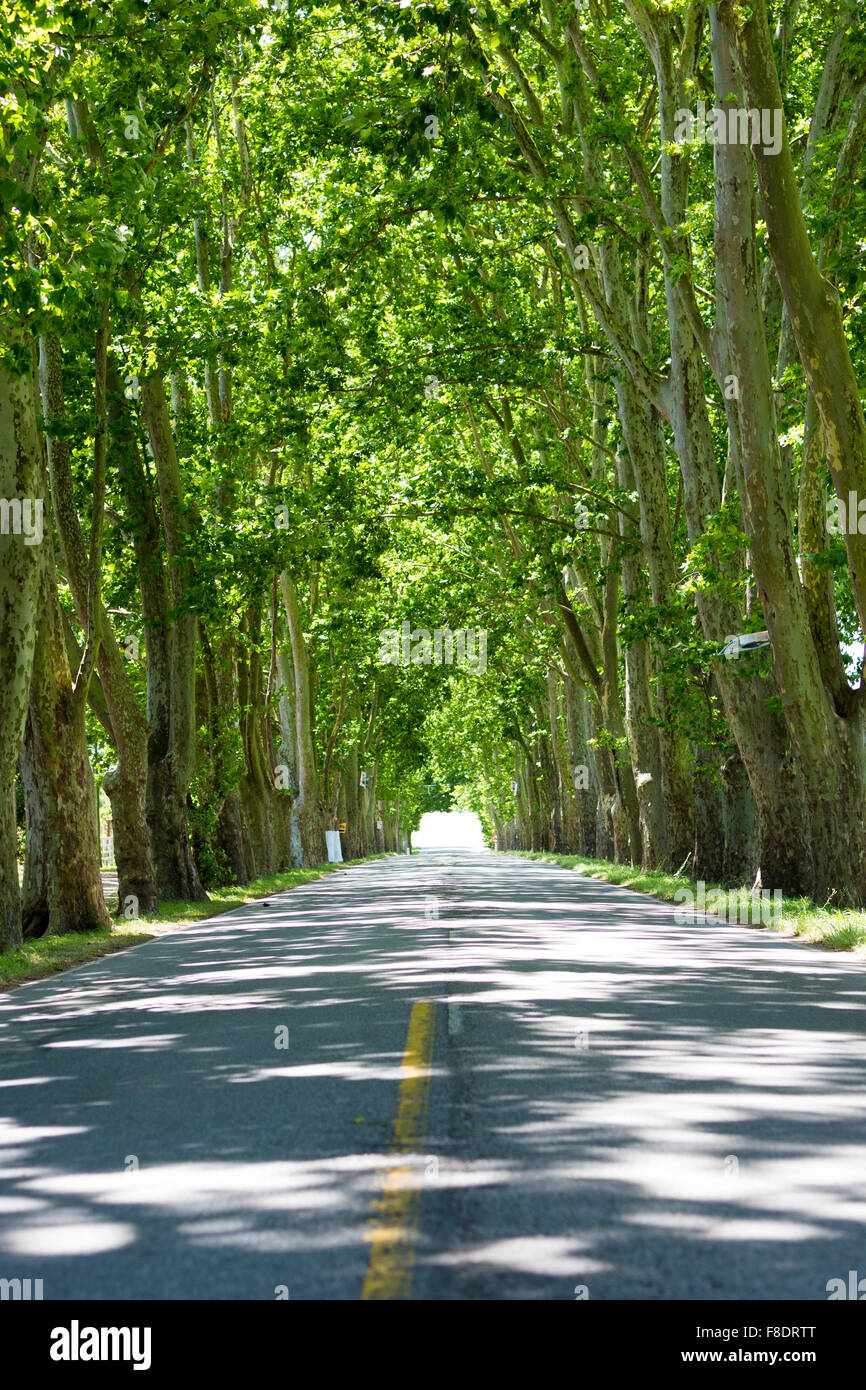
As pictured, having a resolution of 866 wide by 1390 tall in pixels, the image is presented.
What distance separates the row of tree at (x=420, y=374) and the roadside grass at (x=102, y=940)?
24.6 inches

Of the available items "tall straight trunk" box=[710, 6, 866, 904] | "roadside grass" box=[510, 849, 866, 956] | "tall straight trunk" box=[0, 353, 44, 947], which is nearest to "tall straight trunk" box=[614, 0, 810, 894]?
"tall straight trunk" box=[710, 6, 866, 904]

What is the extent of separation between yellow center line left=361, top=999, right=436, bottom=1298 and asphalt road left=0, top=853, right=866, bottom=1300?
0.08ft

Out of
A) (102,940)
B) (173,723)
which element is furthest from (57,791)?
(173,723)

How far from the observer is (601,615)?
34438 millimetres

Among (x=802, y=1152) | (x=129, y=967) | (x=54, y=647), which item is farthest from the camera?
(x=54, y=647)

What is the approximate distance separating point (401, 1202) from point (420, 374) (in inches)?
813

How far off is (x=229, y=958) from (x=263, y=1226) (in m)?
9.69

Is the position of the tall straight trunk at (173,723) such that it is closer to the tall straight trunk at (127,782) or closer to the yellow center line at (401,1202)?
the tall straight trunk at (127,782)

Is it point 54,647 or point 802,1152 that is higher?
point 54,647

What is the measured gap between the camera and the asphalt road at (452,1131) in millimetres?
4395

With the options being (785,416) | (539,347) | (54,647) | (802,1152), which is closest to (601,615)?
(539,347)

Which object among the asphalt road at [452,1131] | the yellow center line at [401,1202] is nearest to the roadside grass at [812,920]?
the asphalt road at [452,1131]
